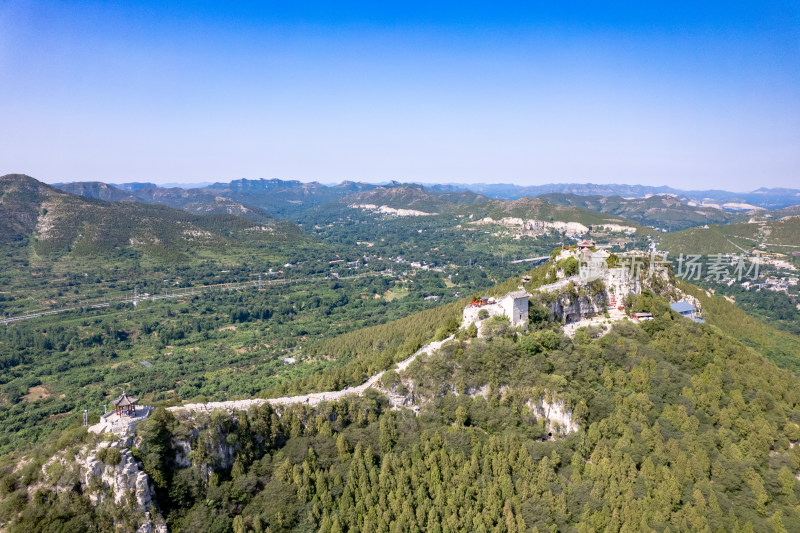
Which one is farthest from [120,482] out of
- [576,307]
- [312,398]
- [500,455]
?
[576,307]

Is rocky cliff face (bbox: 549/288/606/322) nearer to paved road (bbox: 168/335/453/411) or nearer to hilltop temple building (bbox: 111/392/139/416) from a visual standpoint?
paved road (bbox: 168/335/453/411)

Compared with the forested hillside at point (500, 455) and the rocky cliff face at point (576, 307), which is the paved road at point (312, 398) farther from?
the rocky cliff face at point (576, 307)

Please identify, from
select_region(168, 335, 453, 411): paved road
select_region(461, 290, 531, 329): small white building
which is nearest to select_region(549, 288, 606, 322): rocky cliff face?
select_region(461, 290, 531, 329): small white building

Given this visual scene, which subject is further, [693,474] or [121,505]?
[693,474]

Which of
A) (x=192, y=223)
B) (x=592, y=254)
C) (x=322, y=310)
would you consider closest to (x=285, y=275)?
(x=322, y=310)

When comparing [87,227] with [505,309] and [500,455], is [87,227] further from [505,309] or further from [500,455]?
[500,455]

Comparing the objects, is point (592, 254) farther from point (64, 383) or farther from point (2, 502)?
point (64, 383)
